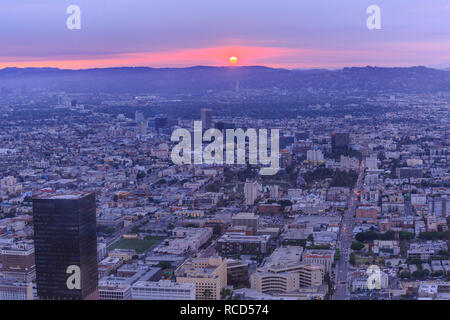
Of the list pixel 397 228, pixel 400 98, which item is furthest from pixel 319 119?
pixel 397 228

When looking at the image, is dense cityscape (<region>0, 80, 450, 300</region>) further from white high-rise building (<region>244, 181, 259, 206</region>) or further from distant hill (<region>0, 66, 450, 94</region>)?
distant hill (<region>0, 66, 450, 94</region>)

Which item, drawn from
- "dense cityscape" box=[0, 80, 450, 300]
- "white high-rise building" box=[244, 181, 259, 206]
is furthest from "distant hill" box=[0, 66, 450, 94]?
"white high-rise building" box=[244, 181, 259, 206]

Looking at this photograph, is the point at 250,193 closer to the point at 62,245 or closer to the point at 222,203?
the point at 222,203

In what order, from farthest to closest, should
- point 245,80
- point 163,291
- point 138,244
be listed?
point 245,80 < point 138,244 < point 163,291

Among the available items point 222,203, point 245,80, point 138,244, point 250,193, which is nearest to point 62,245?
point 138,244
